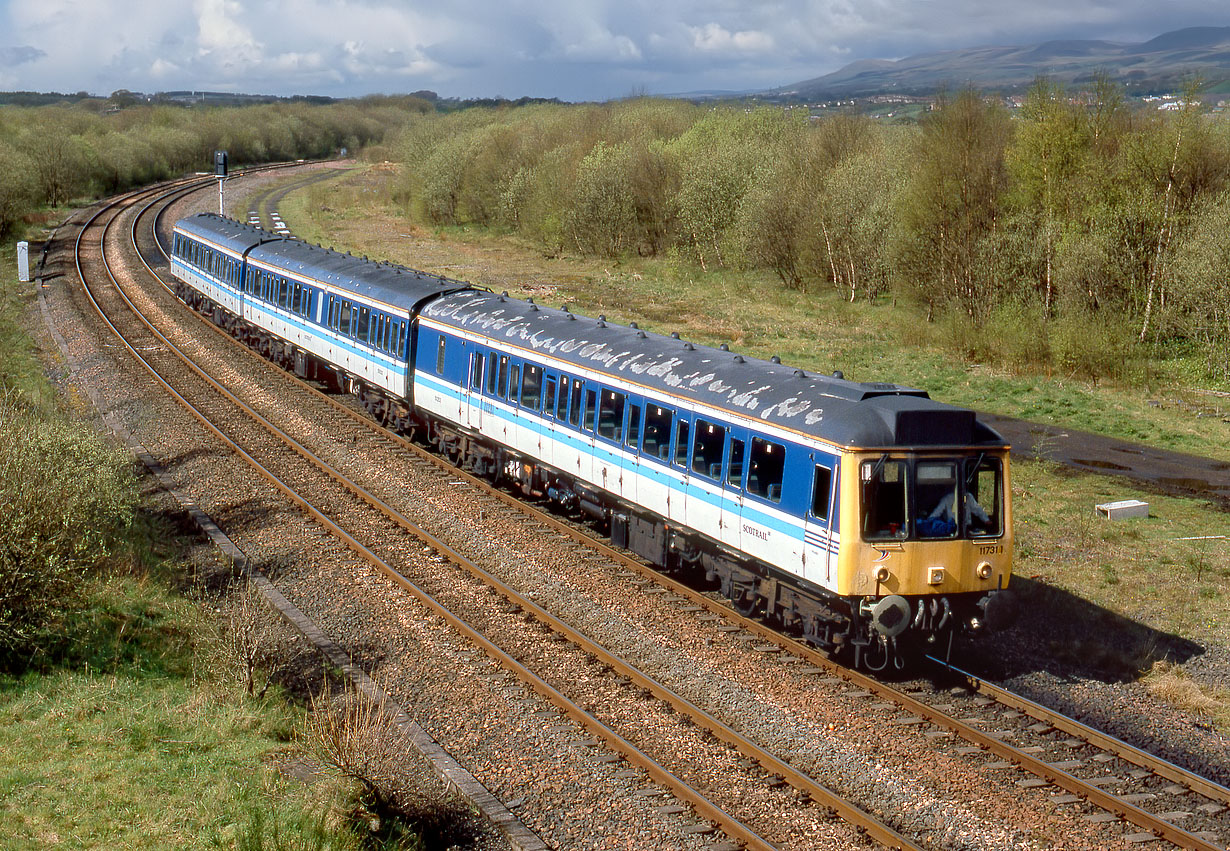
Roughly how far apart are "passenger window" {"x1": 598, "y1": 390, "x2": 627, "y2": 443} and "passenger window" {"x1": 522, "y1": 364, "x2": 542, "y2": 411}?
206cm

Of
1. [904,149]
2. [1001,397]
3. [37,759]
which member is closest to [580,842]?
[37,759]

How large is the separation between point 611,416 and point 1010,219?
80.6 ft

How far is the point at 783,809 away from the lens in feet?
31.1

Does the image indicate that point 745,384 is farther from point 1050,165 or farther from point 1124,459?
point 1050,165

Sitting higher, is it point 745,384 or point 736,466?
point 745,384

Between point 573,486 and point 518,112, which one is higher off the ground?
point 518,112

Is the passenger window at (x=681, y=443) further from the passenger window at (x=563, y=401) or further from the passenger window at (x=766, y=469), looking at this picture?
the passenger window at (x=563, y=401)

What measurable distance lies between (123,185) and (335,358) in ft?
224

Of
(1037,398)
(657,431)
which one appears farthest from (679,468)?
(1037,398)

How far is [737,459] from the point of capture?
13.7 meters

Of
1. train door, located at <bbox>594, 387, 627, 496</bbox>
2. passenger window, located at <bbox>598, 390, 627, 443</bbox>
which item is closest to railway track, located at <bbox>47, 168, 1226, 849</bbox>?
train door, located at <bbox>594, 387, 627, 496</bbox>

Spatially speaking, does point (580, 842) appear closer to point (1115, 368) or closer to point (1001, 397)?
point (1001, 397)

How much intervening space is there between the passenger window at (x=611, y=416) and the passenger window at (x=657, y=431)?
66 cm

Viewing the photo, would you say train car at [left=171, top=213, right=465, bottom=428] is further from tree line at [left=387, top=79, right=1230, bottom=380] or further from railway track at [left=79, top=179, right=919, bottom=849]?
tree line at [left=387, top=79, right=1230, bottom=380]
